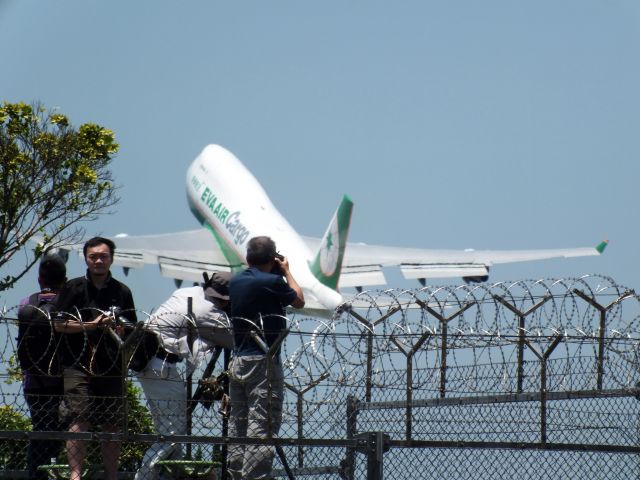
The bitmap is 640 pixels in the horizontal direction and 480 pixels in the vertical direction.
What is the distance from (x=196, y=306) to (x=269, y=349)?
1.48 metres

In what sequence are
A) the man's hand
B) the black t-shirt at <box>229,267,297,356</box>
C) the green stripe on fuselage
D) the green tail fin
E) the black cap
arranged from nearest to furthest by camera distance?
the black t-shirt at <box>229,267,297,356</box> < the black cap < the man's hand < the green tail fin < the green stripe on fuselage

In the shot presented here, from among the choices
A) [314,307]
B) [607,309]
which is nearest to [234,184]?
[314,307]

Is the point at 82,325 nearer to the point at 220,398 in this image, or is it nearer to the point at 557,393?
the point at 220,398

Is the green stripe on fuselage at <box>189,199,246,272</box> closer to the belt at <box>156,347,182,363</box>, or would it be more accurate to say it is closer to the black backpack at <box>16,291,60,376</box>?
the black backpack at <box>16,291,60,376</box>

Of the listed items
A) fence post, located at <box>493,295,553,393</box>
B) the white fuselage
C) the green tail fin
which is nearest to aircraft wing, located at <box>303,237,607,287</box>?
the white fuselage

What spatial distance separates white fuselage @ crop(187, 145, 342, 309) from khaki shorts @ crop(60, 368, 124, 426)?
33.9 metres

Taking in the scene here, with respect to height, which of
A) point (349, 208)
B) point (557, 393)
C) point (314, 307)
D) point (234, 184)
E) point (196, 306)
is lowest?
point (557, 393)

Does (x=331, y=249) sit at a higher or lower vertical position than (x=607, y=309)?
higher

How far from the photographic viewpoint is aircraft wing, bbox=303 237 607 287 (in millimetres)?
51188

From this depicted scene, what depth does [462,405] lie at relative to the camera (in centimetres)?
1223

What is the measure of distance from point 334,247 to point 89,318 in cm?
3201

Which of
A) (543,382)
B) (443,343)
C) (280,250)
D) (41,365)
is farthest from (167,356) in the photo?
(280,250)

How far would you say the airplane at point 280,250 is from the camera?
4409 centimetres

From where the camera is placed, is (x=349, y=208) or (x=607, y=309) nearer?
(x=607, y=309)
